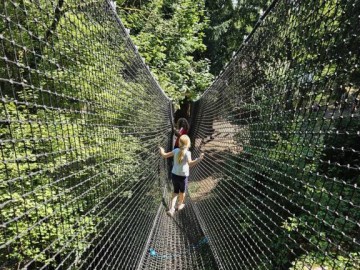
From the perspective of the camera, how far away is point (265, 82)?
101 inches

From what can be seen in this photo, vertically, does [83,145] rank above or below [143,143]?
above

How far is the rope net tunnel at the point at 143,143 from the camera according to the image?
1568 millimetres

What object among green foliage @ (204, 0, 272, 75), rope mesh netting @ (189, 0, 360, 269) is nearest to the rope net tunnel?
rope mesh netting @ (189, 0, 360, 269)

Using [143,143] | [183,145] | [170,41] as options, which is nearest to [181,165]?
[183,145]

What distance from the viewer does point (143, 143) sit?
393 centimetres

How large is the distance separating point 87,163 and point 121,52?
100 cm

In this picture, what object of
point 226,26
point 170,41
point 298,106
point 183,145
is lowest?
point 183,145

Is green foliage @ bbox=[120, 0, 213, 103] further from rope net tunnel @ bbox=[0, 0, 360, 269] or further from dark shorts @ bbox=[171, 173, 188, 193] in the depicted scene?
dark shorts @ bbox=[171, 173, 188, 193]

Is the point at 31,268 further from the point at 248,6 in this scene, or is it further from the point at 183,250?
the point at 248,6

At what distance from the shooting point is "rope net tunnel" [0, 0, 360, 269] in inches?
61.7

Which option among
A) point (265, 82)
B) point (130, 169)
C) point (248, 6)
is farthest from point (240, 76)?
point (248, 6)

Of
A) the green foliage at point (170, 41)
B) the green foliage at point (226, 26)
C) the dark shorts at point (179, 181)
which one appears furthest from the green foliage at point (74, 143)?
the green foliage at point (226, 26)

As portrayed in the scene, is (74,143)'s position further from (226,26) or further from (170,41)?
(226,26)

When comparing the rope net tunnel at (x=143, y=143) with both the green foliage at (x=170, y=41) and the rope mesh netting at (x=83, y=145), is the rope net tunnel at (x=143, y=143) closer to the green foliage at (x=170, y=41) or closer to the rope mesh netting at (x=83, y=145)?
the rope mesh netting at (x=83, y=145)
